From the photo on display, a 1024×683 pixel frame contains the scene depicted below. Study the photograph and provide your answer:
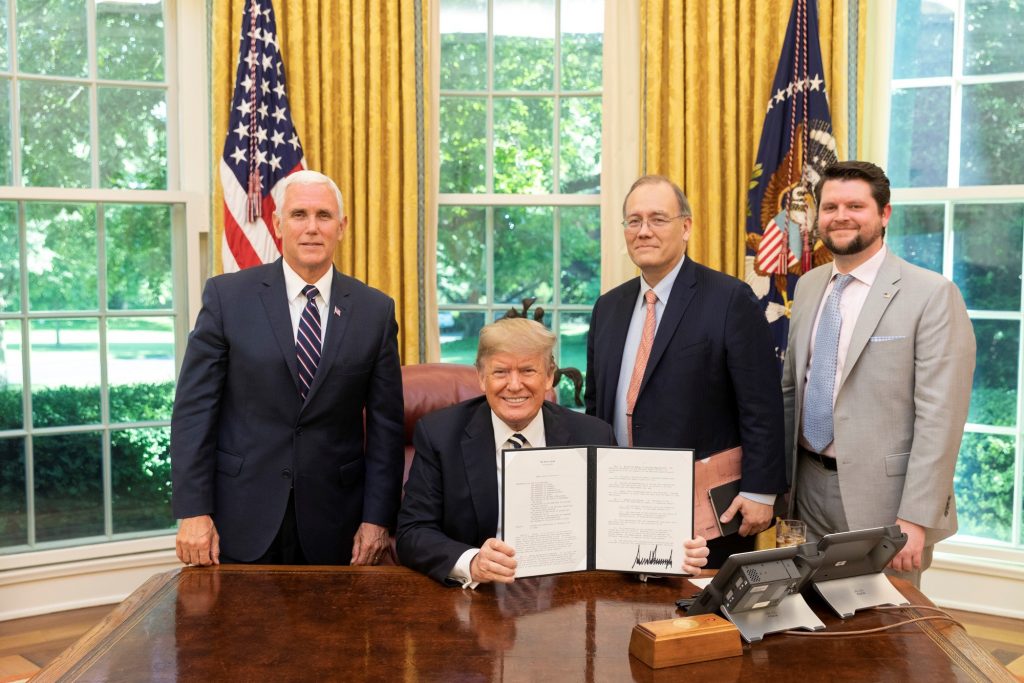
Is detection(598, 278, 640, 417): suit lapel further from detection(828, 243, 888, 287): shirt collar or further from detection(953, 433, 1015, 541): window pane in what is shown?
detection(953, 433, 1015, 541): window pane

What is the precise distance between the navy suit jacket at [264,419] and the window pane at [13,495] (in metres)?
2.04

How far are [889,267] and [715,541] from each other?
0.87m

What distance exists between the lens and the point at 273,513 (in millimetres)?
2246

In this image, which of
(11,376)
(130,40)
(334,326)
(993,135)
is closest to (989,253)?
(993,135)

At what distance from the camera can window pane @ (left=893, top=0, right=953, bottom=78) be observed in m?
3.95

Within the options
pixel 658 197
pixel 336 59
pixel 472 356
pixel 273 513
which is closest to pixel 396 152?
pixel 336 59

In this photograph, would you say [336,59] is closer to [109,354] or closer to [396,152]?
[396,152]

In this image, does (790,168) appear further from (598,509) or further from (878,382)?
(598,509)

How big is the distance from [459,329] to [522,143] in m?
0.93

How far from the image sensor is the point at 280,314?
2258mm

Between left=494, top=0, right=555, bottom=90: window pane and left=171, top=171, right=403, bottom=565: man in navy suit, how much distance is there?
214 centimetres

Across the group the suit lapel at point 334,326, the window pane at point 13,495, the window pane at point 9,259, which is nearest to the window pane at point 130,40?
the window pane at point 9,259
